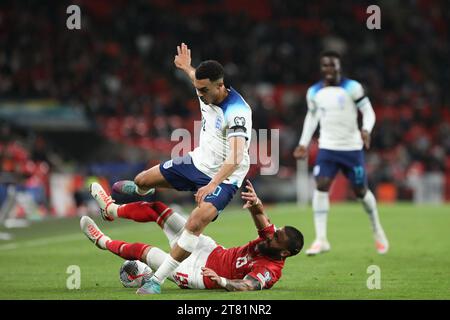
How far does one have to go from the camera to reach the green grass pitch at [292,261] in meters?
9.09

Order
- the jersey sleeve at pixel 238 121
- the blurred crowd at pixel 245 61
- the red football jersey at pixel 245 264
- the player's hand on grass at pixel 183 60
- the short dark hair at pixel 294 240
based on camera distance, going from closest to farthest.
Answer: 1. the short dark hair at pixel 294 240
2. the red football jersey at pixel 245 264
3. the jersey sleeve at pixel 238 121
4. the player's hand on grass at pixel 183 60
5. the blurred crowd at pixel 245 61

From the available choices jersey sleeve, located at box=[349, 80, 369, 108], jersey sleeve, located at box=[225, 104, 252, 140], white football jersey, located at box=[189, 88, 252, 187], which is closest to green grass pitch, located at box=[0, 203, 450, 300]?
white football jersey, located at box=[189, 88, 252, 187]

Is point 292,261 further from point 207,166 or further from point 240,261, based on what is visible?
point 240,261

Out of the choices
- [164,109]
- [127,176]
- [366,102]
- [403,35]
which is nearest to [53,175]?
[127,176]

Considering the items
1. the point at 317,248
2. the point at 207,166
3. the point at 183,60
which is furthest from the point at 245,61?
the point at 207,166

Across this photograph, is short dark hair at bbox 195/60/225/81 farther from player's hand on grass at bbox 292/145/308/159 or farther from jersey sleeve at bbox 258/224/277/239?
player's hand on grass at bbox 292/145/308/159

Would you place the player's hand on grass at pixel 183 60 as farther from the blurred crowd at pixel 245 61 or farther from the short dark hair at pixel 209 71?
the blurred crowd at pixel 245 61

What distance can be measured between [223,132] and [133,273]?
5.33 feet

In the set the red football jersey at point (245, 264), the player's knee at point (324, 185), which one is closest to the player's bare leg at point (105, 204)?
the red football jersey at point (245, 264)

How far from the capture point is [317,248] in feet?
43.3

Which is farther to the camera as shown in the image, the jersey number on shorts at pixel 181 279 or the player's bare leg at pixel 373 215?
the player's bare leg at pixel 373 215

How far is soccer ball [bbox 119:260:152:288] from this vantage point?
9.43 metres

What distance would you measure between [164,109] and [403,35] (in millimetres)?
10017
